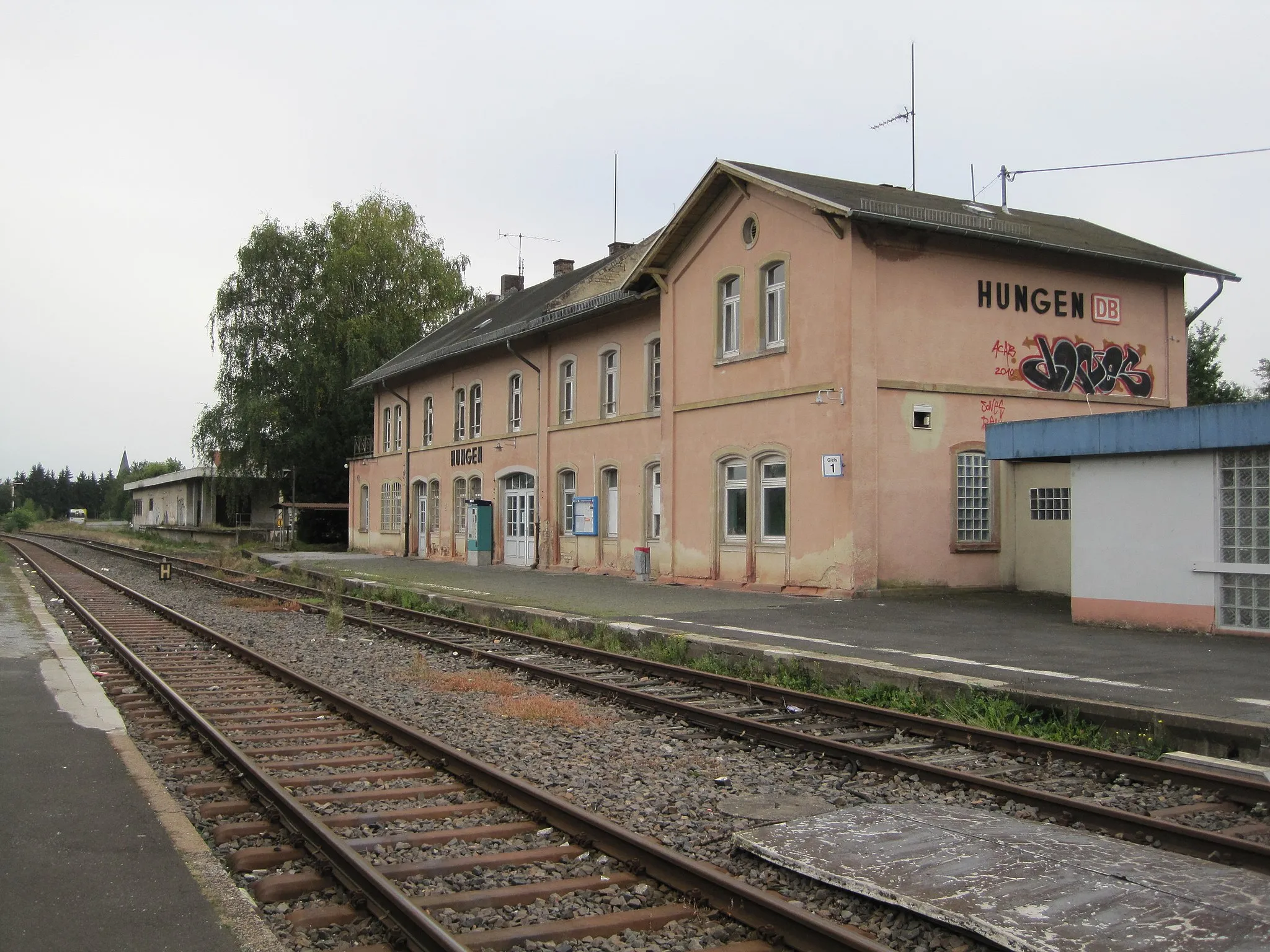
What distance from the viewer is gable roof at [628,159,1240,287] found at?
17.9 m

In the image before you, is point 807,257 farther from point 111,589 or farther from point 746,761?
point 111,589

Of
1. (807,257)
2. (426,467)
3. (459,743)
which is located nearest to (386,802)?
(459,743)

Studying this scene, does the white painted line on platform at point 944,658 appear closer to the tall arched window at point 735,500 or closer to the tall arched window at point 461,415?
the tall arched window at point 735,500

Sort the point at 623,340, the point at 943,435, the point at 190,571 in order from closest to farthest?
the point at 943,435
the point at 623,340
the point at 190,571

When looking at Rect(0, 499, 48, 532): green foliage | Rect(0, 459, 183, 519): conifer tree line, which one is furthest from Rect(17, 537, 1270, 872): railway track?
Rect(0, 459, 183, 519): conifer tree line

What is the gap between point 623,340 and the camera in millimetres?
24797

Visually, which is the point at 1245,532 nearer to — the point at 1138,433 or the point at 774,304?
the point at 1138,433

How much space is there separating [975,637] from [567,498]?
15.1 metres

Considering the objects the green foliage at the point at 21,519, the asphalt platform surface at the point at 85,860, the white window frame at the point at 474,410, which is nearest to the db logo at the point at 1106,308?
the white window frame at the point at 474,410

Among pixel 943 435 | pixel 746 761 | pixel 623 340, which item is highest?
pixel 623 340

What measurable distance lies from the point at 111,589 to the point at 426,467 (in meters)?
12.1

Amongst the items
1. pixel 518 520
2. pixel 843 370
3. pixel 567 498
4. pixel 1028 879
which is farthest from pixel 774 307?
pixel 1028 879

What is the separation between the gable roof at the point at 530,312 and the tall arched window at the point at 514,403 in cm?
115

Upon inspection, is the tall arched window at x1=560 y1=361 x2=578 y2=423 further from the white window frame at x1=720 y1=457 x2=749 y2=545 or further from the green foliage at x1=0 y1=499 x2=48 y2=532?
the green foliage at x1=0 y1=499 x2=48 y2=532
